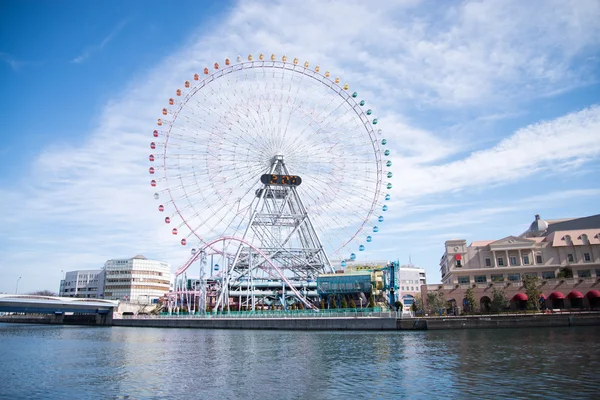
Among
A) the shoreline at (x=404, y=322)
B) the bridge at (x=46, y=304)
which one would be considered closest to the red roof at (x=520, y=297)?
the shoreline at (x=404, y=322)

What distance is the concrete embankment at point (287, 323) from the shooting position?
71.1 meters

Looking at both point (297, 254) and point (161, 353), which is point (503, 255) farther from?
point (161, 353)

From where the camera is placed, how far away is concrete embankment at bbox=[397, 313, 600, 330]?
66375 mm

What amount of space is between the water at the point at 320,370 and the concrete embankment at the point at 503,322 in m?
15.3

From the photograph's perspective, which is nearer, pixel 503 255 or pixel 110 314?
pixel 503 255

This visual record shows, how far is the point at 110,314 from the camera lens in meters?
119

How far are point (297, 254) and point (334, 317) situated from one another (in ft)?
110

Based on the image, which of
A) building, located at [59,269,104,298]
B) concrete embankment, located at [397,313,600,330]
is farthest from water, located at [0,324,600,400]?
building, located at [59,269,104,298]

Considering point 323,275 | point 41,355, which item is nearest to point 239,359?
point 41,355

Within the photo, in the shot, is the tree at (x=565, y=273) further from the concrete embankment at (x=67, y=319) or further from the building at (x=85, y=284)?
the building at (x=85, y=284)

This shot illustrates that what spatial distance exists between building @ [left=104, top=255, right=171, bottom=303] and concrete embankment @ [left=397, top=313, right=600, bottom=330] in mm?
115045

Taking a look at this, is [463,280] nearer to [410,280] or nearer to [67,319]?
[410,280]

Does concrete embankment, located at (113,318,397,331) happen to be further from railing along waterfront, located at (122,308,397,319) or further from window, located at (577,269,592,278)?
window, located at (577,269,592,278)

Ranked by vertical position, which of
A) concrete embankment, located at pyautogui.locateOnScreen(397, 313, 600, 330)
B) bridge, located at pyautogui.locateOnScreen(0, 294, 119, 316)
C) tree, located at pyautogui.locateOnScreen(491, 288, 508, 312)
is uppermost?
bridge, located at pyautogui.locateOnScreen(0, 294, 119, 316)
